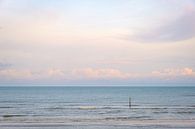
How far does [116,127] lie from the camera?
32.5 metres

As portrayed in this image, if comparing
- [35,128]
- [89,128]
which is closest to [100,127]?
[89,128]

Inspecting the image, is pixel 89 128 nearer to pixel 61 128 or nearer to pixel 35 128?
pixel 61 128

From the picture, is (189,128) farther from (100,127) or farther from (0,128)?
(0,128)

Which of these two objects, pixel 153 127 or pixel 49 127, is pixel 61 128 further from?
pixel 153 127

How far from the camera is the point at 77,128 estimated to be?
3153cm

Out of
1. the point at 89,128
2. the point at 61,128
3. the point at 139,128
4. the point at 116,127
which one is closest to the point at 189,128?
the point at 139,128

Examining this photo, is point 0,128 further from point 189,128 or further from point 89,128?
point 189,128

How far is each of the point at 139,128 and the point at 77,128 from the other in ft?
18.5

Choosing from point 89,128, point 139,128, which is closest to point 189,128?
point 139,128

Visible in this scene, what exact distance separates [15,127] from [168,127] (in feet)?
47.3

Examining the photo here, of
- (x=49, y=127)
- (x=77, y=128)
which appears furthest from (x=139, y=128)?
(x=49, y=127)

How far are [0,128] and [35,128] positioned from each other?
3.24 metres

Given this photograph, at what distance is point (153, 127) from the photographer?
32.3 metres

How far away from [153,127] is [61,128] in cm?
848
